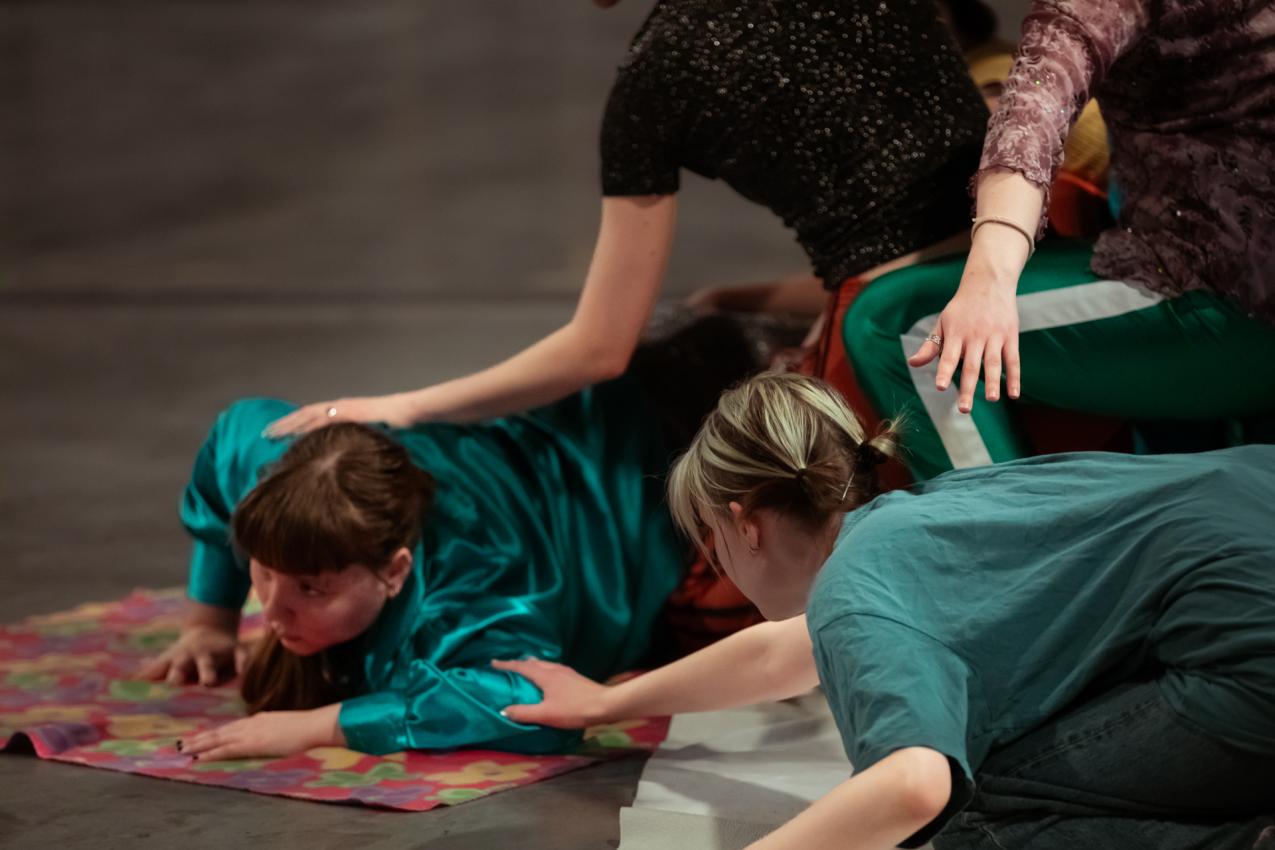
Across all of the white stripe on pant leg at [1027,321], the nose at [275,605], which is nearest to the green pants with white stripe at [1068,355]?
the white stripe on pant leg at [1027,321]

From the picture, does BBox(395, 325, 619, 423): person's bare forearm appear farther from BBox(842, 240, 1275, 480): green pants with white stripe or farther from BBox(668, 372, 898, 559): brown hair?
BBox(668, 372, 898, 559): brown hair

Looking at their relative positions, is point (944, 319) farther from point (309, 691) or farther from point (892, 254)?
point (309, 691)

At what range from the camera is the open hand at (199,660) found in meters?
2.40

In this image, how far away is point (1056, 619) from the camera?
143 centimetres

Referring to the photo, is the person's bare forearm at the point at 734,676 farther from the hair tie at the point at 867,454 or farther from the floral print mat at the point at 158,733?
the hair tie at the point at 867,454

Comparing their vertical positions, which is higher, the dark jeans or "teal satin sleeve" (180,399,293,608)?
"teal satin sleeve" (180,399,293,608)

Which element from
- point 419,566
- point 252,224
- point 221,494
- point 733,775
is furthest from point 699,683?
point 252,224

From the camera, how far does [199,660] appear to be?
7.89ft

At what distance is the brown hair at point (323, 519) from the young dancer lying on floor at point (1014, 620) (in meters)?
0.58

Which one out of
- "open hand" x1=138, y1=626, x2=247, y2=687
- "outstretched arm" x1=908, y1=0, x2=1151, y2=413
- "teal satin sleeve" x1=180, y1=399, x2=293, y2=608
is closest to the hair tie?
"outstretched arm" x1=908, y1=0, x2=1151, y2=413

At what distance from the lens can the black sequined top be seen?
217cm

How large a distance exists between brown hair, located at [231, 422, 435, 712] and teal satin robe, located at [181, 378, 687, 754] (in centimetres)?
7

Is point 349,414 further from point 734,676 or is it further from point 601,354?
point 734,676

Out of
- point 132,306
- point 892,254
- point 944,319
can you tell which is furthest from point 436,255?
point 944,319
